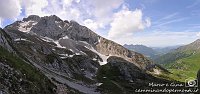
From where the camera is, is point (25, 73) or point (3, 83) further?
point (25, 73)

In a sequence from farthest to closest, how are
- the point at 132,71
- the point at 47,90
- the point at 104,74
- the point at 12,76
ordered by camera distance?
1. the point at 132,71
2. the point at 104,74
3. the point at 47,90
4. the point at 12,76

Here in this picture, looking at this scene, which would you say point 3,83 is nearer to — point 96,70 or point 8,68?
point 8,68

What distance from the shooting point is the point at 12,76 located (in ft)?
123

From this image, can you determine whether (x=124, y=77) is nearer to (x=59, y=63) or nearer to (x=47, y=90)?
(x=59, y=63)

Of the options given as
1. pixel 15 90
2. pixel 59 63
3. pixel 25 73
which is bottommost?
pixel 15 90

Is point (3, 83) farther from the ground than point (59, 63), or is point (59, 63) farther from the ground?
point (59, 63)

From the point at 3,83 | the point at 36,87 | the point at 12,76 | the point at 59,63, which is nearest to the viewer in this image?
the point at 3,83

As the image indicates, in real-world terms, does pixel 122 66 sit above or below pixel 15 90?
above

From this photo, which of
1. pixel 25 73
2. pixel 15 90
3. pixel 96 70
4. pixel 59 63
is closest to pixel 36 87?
pixel 25 73

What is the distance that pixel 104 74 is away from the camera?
604 ft

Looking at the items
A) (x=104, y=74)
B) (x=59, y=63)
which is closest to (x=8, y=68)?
(x=59, y=63)

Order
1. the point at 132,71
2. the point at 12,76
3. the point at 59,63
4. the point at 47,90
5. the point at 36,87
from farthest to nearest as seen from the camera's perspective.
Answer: the point at 132,71 < the point at 59,63 < the point at 47,90 < the point at 36,87 < the point at 12,76

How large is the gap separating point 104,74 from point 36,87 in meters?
144

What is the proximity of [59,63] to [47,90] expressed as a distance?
99904 mm
